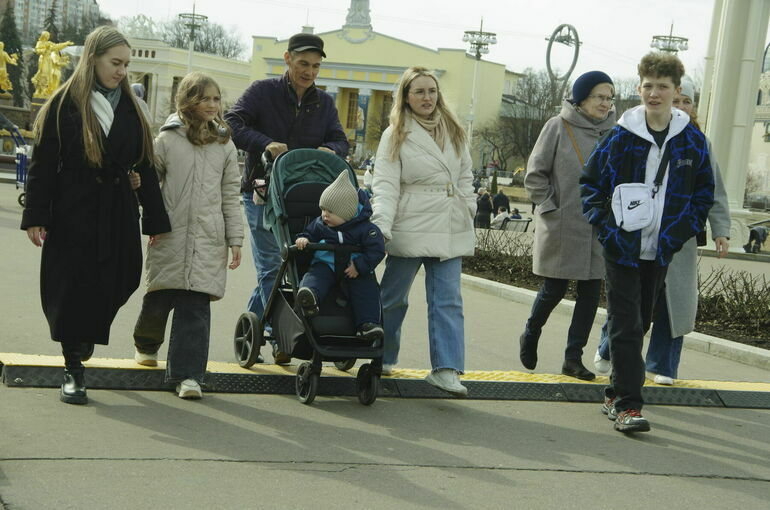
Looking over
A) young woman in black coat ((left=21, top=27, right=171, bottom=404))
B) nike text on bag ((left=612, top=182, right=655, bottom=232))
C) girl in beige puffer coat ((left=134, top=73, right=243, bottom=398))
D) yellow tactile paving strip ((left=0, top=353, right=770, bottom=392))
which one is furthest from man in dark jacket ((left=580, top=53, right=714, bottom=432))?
young woman in black coat ((left=21, top=27, right=171, bottom=404))

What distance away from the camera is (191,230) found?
606cm

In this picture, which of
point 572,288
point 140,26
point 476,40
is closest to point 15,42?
point 140,26

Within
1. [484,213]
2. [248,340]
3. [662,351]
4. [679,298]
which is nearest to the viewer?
[248,340]

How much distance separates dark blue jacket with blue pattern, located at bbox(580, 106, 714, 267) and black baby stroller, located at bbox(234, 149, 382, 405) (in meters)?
1.34

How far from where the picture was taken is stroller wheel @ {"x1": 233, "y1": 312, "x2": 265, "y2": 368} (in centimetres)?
658

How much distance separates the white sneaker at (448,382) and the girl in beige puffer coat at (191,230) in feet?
4.22

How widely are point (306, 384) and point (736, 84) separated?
20.2 m

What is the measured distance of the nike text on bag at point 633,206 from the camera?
5.81m

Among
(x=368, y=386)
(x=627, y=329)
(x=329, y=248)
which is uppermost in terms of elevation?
(x=329, y=248)

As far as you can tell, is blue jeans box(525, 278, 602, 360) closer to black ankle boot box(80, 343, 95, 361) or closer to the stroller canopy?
the stroller canopy

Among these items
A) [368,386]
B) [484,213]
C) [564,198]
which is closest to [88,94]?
[368,386]

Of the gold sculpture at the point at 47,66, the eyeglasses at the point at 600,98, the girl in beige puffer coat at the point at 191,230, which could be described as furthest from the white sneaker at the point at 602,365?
the gold sculpture at the point at 47,66

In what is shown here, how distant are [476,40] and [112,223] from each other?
6978 centimetres

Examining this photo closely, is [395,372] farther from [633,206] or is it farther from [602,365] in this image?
[633,206]
